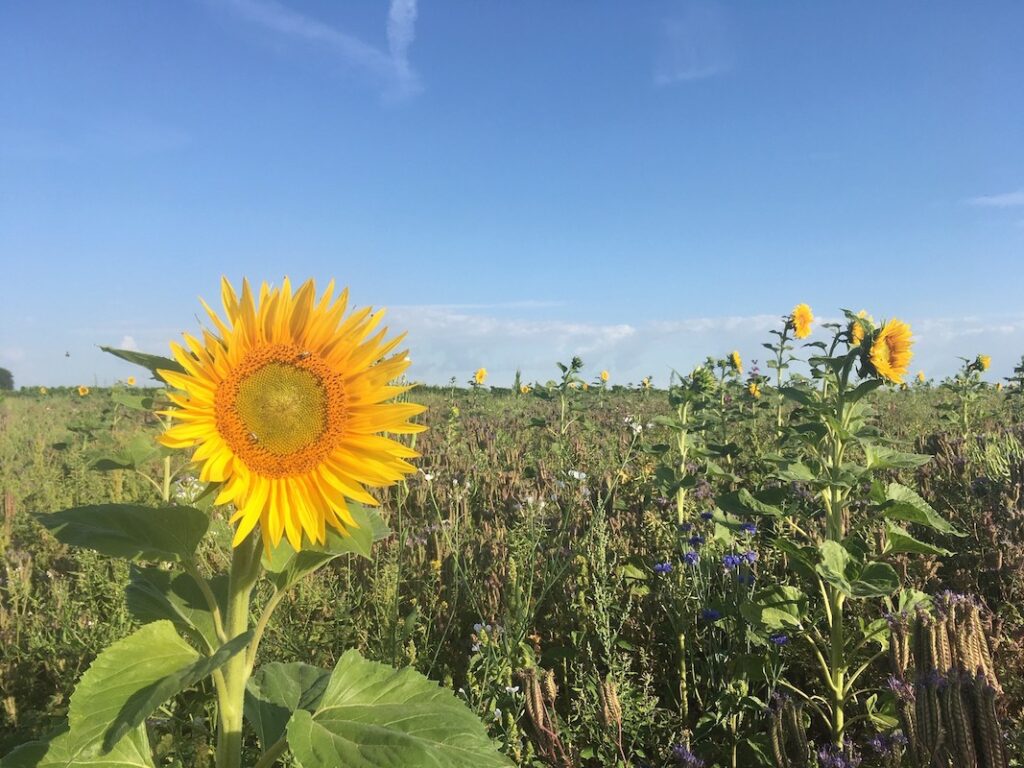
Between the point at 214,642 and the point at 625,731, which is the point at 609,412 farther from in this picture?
the point at 214,642

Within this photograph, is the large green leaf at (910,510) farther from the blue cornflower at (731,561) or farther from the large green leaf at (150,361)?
the large green leaf at (150,361)

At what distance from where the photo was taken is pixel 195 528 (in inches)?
54.1

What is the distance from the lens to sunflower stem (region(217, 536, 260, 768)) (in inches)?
55.7

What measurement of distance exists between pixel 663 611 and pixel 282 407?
232 cm

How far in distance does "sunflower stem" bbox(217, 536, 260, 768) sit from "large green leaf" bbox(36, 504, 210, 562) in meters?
0.11

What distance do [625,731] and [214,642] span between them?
1.47 meters

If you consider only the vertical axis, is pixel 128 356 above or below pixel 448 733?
above

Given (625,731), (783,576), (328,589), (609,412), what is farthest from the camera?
(609,412)

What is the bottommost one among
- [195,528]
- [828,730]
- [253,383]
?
[828,730]

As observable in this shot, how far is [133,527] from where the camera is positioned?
135 centimetres

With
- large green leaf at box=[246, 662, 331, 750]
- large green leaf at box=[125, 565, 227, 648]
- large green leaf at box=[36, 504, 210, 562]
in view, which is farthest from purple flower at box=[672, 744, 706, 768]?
large green leaf at box=[36, 504, 210, 562]

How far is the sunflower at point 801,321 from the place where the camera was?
247 inches

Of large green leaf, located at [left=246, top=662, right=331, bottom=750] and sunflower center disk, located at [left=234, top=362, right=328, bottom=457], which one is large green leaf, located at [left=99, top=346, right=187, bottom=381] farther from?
large green leaf, located at [left=246, top=662, right=331, bottom=750]

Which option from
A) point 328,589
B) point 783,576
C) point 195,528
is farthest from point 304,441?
point 783,576
